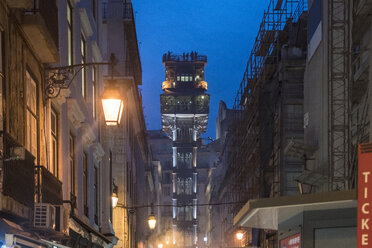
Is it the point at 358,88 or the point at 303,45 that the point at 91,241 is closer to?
the point at 358,88

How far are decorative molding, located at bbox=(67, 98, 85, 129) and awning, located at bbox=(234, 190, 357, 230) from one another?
800 centimetres

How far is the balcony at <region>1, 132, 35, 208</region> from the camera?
32.1 ft

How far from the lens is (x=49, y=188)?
13.1 meters

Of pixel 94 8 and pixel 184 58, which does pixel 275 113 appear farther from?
pixel 184 58

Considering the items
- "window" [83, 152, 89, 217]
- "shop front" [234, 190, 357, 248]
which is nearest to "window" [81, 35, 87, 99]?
"window" [83, 152, 89, 217]

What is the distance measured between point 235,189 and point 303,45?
19.7 meters

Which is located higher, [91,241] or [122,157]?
[122,157]

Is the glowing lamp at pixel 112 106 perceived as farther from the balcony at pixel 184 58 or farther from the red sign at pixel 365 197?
the balcony at pixel 184 58

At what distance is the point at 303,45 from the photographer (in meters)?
32.2

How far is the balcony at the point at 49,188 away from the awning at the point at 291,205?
3832mm

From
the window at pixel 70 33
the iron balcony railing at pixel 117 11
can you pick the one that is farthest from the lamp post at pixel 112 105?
the iron balcony railing at pixel 117 11

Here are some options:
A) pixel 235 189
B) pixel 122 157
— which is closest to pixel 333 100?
pixel 122 157

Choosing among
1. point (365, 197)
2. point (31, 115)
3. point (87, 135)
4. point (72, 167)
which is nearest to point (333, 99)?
point (87, 135)

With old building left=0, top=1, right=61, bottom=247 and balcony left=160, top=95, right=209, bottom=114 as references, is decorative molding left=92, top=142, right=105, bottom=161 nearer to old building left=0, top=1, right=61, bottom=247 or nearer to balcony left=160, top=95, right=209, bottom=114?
old building left=0, top=1, right=61, bottom=247
